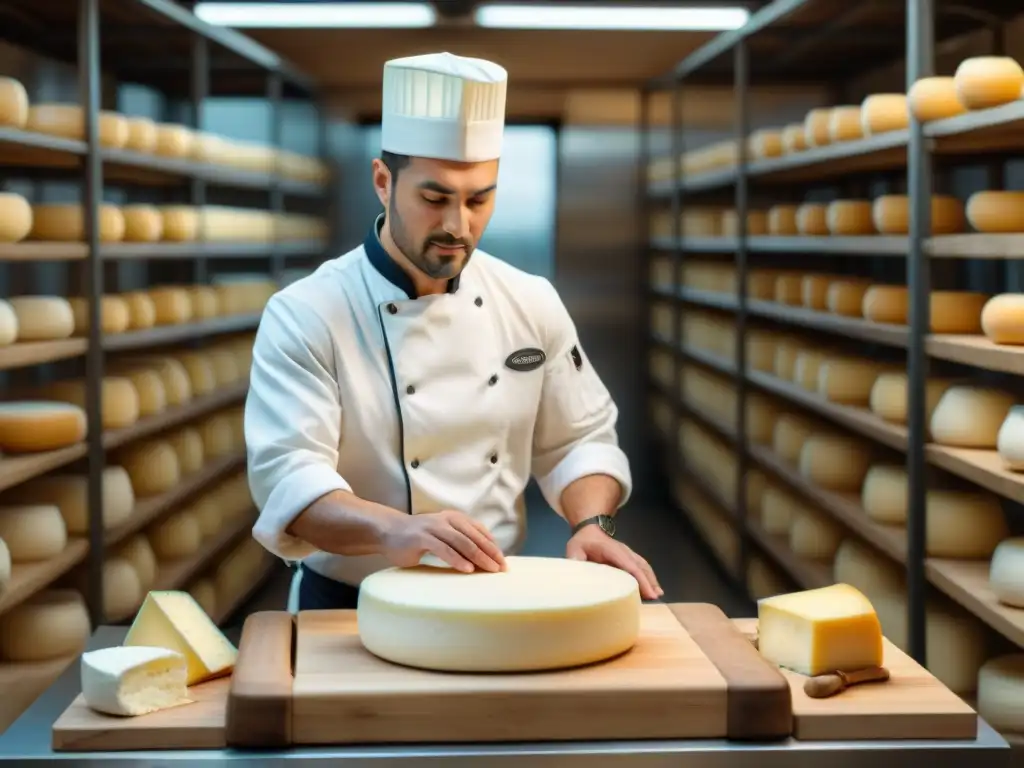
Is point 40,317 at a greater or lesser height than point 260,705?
greater

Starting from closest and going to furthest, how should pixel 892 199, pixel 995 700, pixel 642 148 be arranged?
pixel 995 700 → pixel 892 199 → pixel 642 148

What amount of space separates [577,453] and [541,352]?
170 millimetres

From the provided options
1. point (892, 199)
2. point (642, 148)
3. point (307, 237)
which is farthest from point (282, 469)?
point (642, 148)

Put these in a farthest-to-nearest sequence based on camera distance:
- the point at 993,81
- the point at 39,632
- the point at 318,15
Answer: the point at 318,15 < the point at 39,632 < the point at 993,81

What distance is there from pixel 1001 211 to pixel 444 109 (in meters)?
1.55

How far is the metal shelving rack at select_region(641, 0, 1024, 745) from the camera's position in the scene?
284 centimetres

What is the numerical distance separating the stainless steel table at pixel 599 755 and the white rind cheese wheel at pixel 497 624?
10 cm

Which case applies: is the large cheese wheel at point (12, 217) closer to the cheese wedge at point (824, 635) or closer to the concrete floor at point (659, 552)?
the concrete floor at point (659, 552)

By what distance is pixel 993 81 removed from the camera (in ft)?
8.84

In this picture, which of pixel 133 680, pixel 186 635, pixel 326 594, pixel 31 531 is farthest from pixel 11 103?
pixel 133 680

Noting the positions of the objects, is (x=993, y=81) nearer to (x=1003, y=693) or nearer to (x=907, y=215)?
(x=907, y=215)

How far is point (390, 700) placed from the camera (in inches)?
49.4

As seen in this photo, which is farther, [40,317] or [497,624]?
[40,317]

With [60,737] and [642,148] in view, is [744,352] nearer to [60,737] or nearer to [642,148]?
[642,148]
